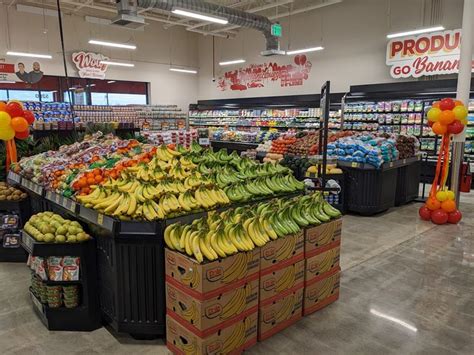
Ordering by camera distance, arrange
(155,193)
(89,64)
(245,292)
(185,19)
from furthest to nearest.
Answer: (185,19)
(89,64)
(155,193)
(245,292)

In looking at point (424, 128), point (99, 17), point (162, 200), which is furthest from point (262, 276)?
point (99, 17)

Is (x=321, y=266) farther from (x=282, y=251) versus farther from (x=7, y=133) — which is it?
(x=7, y=133)

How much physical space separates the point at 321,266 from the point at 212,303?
1238 millimetres

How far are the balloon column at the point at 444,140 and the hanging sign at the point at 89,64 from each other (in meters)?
13.0

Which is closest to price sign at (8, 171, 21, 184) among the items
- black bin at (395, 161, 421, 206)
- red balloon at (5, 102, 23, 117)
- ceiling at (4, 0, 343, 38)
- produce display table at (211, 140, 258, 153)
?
red balloon at (5, 102, 23, 117)

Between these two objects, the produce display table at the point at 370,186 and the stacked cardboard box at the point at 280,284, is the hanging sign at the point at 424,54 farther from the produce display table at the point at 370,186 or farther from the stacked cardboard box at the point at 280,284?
the stacked cardboard box at the point at 280,284

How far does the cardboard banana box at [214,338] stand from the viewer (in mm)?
2516

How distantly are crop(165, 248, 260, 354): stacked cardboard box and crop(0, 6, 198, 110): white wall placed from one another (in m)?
14.4

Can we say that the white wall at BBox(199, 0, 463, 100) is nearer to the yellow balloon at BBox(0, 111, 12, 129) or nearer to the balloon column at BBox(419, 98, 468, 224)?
the balloon column at BBox(419, 98, 468, 224)

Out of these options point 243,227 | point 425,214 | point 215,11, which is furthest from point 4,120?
point 215,11

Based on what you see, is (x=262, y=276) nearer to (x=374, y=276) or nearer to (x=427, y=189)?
(x=374, y=276)

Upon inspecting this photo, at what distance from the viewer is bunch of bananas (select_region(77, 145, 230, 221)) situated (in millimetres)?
2852

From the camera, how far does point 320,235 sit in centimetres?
325

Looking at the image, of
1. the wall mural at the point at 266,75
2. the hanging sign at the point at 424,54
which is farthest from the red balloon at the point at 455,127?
the wall mural at the point at 266,75
